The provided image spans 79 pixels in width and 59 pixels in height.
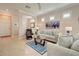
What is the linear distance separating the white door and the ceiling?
29 cm

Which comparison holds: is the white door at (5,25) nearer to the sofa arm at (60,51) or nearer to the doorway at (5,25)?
the doorway at (5,25)

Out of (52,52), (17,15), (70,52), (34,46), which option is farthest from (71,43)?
(17,15)

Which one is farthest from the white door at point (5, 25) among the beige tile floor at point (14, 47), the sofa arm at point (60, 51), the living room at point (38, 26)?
the sofa arm at point (60, 51)

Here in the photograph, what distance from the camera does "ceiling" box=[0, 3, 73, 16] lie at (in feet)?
6.83

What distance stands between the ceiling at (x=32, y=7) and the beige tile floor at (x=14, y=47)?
75 centimetres

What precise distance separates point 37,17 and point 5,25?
83 cm

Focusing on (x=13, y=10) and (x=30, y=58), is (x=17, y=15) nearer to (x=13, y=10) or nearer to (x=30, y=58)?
(x=13, y=10)

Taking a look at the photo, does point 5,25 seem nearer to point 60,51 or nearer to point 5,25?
point 5,25

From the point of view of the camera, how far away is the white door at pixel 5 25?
2.35 meters

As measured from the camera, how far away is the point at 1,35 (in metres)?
2.32

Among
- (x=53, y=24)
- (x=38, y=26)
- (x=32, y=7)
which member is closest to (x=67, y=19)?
(x=53, y=24)

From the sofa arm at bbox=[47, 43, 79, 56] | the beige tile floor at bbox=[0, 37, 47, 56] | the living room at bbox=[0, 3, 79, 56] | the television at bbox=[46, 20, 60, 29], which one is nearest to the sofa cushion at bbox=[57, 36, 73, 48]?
the living room at bbox=[0, 3, 79, 56]

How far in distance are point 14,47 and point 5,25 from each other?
25.0 inches

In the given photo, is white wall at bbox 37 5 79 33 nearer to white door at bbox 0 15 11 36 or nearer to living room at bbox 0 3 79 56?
living room at bbox 0 3 79 56
